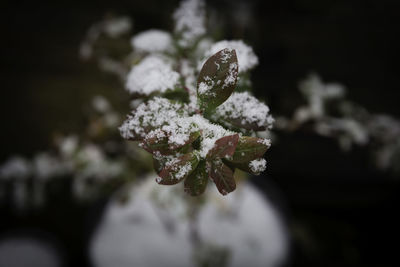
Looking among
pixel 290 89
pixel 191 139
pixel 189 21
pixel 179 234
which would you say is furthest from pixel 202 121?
pixel 290 89

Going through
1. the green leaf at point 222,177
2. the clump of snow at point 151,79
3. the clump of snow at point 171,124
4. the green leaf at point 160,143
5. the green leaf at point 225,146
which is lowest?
the green leaf at point 222,177

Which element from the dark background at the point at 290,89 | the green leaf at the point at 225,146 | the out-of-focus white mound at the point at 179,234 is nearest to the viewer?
the green leaf at the point at 225,146

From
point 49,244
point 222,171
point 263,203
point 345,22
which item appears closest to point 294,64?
point 345,22

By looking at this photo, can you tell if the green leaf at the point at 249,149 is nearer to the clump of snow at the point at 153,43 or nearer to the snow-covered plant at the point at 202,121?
the snow-covered plant at the point at 202,121

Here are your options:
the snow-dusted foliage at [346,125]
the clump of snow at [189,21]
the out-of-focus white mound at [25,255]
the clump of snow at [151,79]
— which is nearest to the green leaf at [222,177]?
the clump of snow at [151,79]

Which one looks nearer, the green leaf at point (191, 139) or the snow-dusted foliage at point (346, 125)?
the green leaf at point (191, 139)

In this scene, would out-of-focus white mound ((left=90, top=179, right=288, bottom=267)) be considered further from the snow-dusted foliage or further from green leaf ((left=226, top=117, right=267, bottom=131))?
green leaf ((left=226, top=117, right=267, bottom=131))
